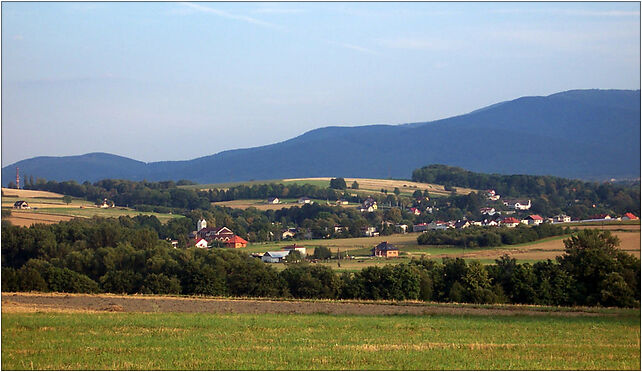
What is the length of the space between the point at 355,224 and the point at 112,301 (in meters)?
49.2

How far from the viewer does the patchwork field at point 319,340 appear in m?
15.1

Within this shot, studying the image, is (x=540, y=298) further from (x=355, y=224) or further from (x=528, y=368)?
(x=355, y=224)

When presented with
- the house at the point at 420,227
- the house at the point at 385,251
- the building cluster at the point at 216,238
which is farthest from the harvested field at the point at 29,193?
the house at the point at 385,251

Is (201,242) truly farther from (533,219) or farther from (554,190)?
(554,190)

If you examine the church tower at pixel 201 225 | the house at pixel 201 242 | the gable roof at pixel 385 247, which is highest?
the church tower at pixel 201 225

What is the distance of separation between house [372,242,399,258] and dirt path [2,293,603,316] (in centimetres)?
2389

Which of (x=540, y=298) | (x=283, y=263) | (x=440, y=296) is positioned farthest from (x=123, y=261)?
(x=540, y=298)

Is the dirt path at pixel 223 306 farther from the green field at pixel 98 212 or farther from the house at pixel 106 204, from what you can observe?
the house at pixel 106 204

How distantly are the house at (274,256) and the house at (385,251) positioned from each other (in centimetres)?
679

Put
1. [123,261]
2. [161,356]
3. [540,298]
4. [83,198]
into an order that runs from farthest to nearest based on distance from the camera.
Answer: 1. [83,198]
2. [123,261]
3. [540,298]
4. [161,356]

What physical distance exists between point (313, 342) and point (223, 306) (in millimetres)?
10465

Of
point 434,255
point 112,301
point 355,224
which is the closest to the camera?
point 112,301

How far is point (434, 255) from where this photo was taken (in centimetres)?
5316

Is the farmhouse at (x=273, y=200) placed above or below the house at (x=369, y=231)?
above
